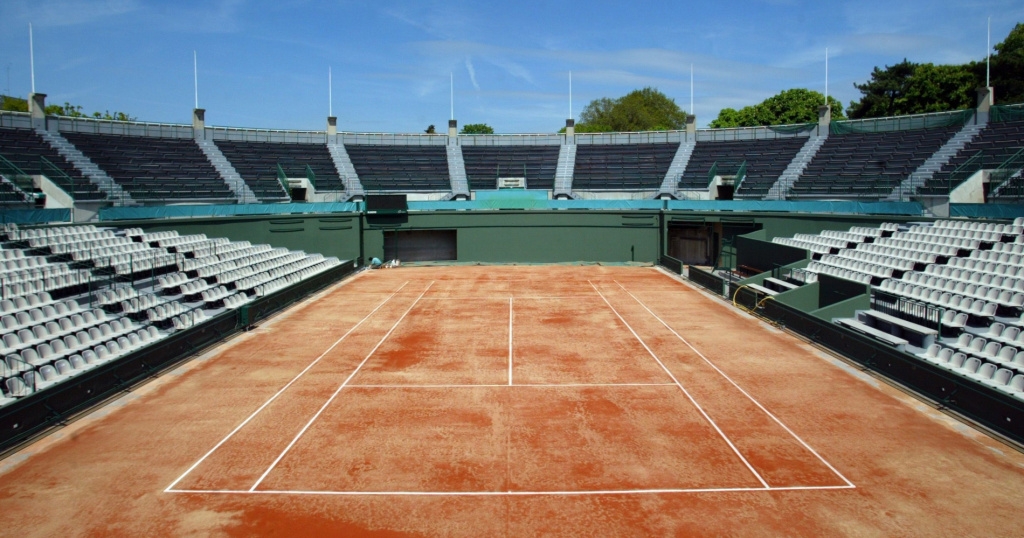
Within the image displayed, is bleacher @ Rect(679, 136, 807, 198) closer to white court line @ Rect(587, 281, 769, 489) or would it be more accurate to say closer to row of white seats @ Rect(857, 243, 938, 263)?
row of white seats @ Rect(857, 243, 938, 263)

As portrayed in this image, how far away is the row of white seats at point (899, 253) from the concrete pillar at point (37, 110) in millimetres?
48299

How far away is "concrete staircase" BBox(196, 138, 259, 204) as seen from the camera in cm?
4262

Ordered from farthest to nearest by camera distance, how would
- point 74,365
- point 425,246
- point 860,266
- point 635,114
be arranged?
point 635,114 < point 425,246 < point 860,266 < point 74,365

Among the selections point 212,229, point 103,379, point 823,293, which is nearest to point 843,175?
point 823,293

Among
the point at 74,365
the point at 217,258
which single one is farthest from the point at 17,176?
the point at 74,365

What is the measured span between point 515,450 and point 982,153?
Result: 1441 inches

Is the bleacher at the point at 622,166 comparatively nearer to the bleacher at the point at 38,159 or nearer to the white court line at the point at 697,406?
the white court line at the point at 697,406

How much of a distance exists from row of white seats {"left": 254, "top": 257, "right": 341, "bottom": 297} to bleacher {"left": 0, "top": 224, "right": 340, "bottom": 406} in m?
0.09

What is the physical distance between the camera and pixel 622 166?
52688 millimetres

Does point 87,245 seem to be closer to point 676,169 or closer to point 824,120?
point 676,169

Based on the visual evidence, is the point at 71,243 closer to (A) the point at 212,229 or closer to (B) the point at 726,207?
(A) the point at 212,229

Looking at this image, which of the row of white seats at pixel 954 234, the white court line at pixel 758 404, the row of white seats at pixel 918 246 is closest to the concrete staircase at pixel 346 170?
the white court line at pixel 758 404

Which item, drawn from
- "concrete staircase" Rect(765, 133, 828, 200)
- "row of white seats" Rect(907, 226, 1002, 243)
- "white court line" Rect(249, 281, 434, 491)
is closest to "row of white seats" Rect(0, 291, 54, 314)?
"white court line" Rect(249, 281, 434, 491)

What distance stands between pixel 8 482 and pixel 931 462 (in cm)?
1598
